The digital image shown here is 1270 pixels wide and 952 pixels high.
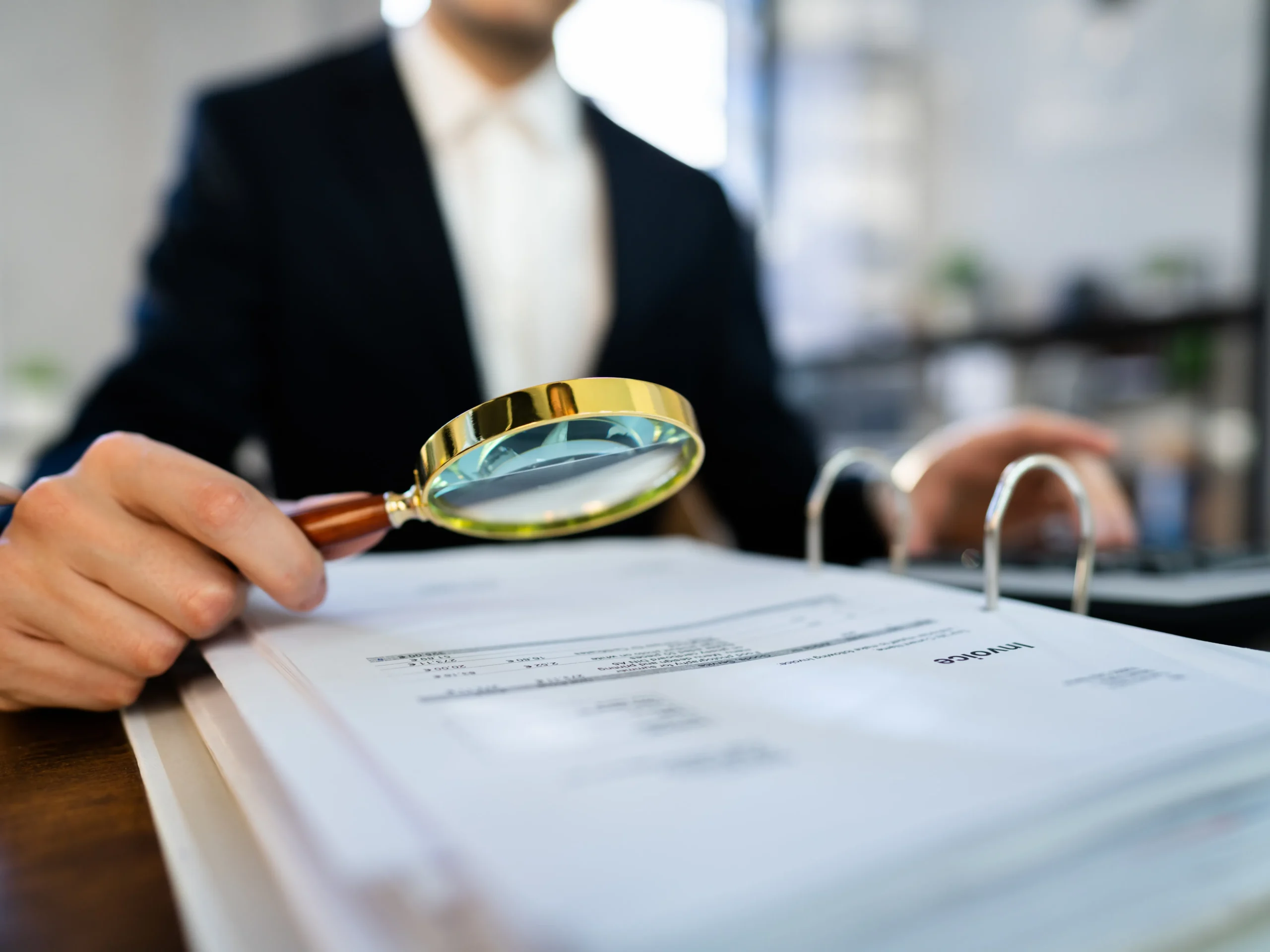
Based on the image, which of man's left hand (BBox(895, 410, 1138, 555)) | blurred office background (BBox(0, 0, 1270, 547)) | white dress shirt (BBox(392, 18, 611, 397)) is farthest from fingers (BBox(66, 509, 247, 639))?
blurred office background (BBox(0, 0, 1270, 547))

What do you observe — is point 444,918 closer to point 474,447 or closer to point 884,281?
point 474,447

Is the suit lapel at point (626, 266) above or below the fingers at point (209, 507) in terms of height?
above

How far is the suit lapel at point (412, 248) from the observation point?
3.05ft

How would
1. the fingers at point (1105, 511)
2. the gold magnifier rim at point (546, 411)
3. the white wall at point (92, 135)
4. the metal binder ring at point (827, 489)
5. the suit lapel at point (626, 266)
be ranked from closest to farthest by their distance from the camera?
1. the gold magnifier rim at point (546, 411)
2. the metal binder ring at point (827, 489)
3. the fingers at point (1105, 511)
4. the suit lapel at point (626, 266)
5. the white wall at point (92, 135)

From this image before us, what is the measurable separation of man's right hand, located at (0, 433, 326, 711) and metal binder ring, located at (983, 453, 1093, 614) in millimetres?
294

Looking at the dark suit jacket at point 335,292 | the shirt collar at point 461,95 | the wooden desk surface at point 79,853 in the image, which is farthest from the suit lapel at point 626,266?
the wooden desk surface at point 79,853

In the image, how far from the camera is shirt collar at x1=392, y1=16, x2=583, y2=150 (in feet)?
3.52

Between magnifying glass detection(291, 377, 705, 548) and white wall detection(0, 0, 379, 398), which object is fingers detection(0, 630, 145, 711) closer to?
magnifying glass detection(291, 377, 705, 548)

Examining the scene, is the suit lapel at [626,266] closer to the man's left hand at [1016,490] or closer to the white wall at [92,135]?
the man's left hand at [1016,490]

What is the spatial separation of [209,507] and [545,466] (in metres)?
0.14

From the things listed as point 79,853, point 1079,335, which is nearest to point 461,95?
point 79,853

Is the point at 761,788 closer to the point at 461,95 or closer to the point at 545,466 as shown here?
the point at 545,466

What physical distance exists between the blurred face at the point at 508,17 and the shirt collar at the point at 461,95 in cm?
6

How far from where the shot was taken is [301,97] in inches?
39.4
